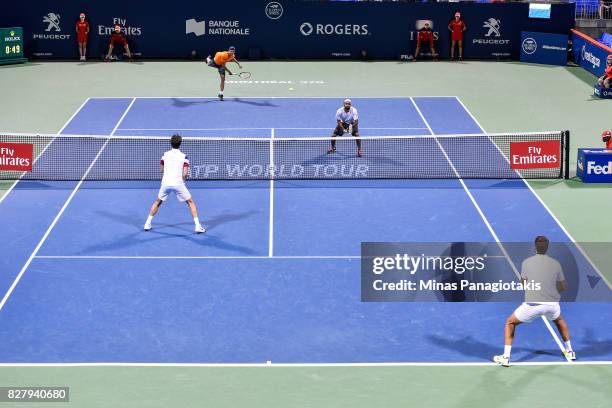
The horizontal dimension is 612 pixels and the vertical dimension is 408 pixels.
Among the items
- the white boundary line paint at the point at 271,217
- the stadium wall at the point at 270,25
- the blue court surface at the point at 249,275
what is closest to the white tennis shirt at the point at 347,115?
the white boundary line paint at the point at 271,217

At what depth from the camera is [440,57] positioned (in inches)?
1650

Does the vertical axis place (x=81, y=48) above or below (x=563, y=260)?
above

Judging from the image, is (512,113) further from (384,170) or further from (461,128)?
(384,170)

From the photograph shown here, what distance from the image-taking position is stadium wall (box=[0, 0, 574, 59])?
134 feet

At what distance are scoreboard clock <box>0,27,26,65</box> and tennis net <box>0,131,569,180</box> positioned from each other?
12.7m

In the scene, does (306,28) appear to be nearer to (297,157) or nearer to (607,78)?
(607,78)

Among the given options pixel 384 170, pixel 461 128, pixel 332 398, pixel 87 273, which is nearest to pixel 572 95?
pixel 461 128

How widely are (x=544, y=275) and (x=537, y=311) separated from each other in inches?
21.8

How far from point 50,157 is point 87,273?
8.31 m

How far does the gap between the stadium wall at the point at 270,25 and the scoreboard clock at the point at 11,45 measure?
0.71 meters

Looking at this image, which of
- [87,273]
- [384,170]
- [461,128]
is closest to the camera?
[87,273]

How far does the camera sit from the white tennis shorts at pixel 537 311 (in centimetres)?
1534

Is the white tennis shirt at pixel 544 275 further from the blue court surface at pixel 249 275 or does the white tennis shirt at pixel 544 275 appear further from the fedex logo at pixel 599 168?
the fedex logo at pixel 599 168

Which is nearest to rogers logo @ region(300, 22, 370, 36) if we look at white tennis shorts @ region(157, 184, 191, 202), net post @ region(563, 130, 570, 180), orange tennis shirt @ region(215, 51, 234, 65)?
orange tennis shirt @ region(215, 51, 234, 65)
